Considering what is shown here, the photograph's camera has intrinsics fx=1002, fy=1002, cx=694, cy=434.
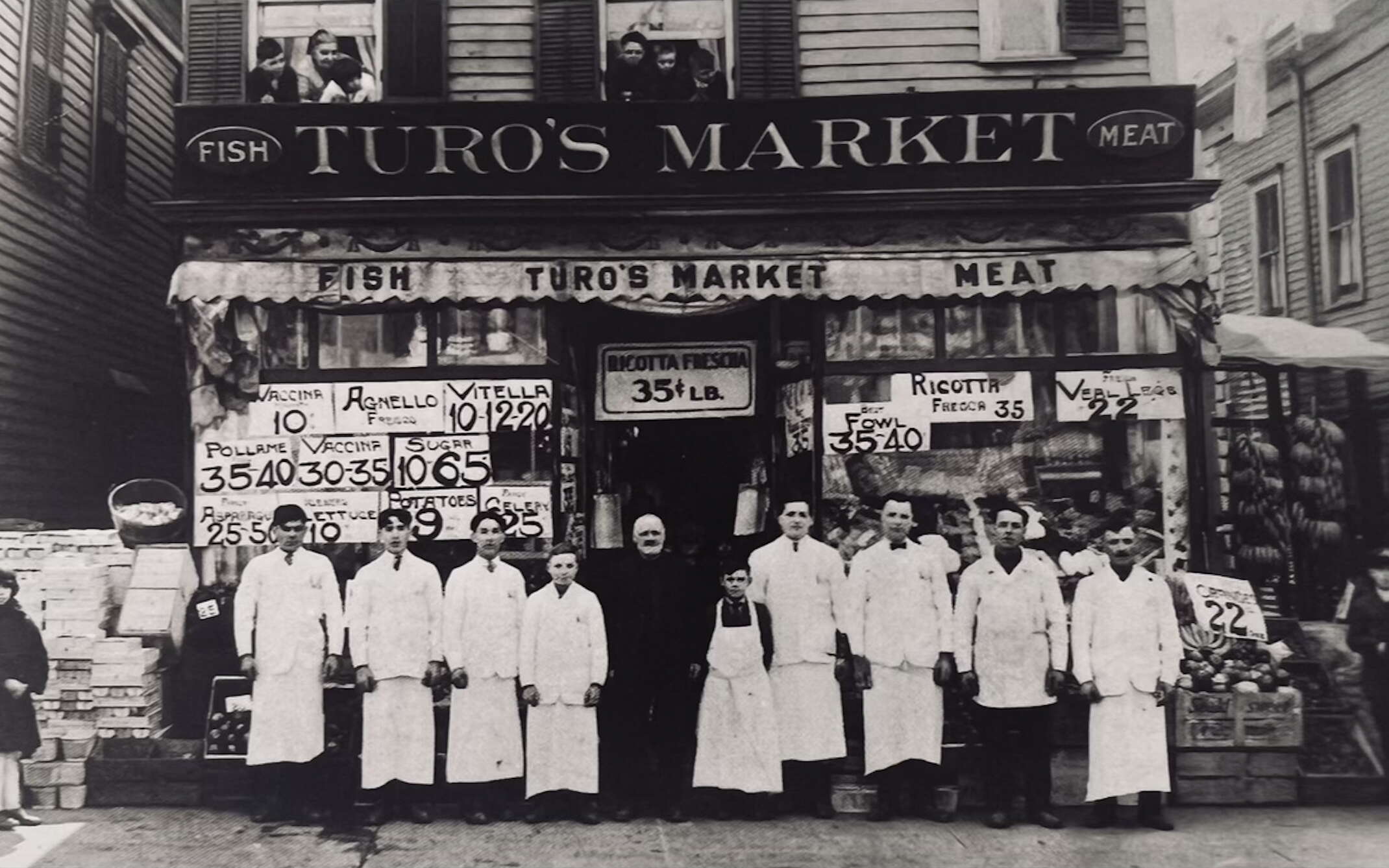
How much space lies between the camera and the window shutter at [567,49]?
7633 mm

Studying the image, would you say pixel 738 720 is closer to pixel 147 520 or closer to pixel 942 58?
pixel 147 520

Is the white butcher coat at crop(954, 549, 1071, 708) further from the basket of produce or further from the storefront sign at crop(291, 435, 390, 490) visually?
the basket of produce

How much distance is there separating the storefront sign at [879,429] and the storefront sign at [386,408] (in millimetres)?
2843

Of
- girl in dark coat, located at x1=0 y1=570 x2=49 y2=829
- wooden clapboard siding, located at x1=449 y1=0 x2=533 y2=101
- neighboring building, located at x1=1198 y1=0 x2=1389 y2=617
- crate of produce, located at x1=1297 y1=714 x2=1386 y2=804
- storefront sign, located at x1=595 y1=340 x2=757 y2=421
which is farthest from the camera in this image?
neighboring building, located at x1=1198 y1=0 x2=1389 y2=617

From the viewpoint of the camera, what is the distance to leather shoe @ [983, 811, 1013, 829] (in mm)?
6371

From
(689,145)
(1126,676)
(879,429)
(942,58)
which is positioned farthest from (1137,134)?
(1126,676)

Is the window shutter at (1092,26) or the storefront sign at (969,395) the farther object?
the window shutter at (1092,26)

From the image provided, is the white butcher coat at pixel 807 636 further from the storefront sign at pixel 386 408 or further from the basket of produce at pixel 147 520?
the basket of produce at pixel 147 520

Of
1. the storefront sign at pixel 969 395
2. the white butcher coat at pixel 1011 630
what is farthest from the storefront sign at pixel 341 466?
the white butcher coat at pixel 1011 630

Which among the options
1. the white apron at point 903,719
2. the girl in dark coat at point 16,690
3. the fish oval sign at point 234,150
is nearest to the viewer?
the girl in dark coat at point 16,690

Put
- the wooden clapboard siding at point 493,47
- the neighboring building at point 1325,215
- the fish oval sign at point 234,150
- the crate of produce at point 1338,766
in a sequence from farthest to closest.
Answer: the neighboring building at point 1325,215 < the wooden clapboard siding at point 493,47 < the fish oval sign at point 234,150 < the crate of produce at point 1338,766

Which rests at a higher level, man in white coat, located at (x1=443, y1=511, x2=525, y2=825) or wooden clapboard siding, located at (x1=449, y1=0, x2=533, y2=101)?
wooden clapboard siding, located at (x1=449, y1=0, x2=533, y2=101)

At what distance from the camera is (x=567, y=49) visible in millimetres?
7668

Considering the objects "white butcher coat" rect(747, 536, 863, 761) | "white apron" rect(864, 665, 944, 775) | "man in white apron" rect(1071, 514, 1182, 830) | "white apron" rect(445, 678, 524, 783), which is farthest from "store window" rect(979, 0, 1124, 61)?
"white apron" rect(445, 678, 524, 783)
